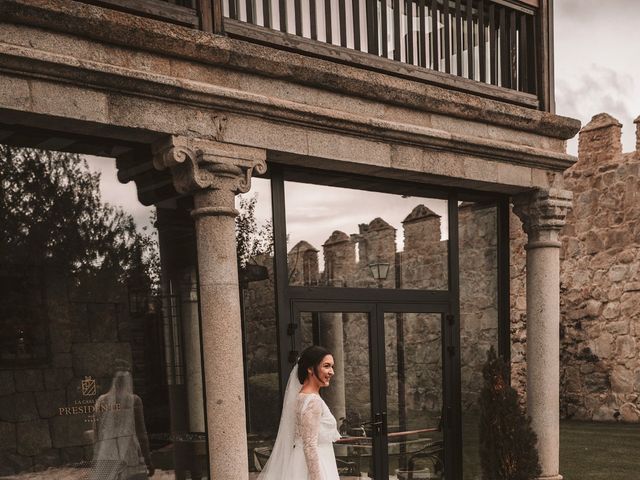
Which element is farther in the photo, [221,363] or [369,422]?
[369,422]

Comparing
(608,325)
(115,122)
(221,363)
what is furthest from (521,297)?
(115,122)

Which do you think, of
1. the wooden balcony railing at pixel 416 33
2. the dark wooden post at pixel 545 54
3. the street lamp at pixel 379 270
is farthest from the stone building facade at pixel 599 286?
the street lamp at pixel 379 270

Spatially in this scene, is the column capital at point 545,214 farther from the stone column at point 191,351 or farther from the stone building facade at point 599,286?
the stone building facade at point 599,286

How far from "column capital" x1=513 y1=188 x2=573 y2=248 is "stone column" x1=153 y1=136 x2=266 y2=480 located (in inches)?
141

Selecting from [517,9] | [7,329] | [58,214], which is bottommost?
[7,329]

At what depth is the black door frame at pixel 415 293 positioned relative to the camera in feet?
21.0

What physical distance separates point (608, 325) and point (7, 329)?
11.7 meters

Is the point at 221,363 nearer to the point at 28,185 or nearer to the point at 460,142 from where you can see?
the point at 28,185

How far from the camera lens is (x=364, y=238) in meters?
7.16

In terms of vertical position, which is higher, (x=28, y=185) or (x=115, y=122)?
(x=115, y=122)

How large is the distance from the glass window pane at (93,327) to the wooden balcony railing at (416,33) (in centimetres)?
149

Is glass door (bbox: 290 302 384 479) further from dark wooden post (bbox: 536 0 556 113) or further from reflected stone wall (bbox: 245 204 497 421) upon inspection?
dark wooden post (bbox: 536 0 556 113)

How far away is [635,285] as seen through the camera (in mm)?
13367

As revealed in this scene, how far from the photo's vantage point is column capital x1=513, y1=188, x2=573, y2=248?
24.8 ft
